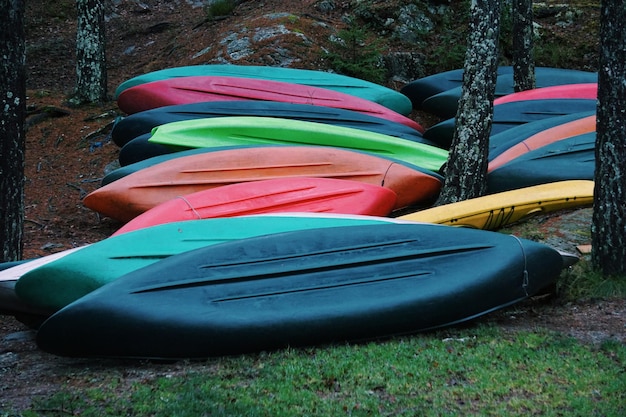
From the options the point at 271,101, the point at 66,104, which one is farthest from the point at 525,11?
the point at 66,104

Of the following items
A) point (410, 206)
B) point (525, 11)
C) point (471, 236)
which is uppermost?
point (525, 11)

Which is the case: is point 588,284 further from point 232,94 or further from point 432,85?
point 432,85

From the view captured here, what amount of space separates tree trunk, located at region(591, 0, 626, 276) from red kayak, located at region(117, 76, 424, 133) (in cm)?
430

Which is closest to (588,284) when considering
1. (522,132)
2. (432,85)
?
(522,132)

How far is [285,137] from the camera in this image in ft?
26.7

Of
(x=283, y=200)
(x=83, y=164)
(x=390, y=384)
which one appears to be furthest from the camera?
(x=83, y=164)

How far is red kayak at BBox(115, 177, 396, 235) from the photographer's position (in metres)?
6.54

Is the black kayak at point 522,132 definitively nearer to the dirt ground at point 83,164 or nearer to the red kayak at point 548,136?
the red kayak at point 548,136

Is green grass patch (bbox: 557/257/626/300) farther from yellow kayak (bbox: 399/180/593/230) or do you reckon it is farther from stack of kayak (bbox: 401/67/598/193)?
stack of kayak (bbox: 401/67/598/193)

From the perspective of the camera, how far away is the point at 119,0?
50.4 ft

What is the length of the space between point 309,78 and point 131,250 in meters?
5.36

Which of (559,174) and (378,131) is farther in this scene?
(378,131)

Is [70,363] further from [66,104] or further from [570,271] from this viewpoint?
[66,104]

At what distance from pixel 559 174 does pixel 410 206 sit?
4.63 feet
